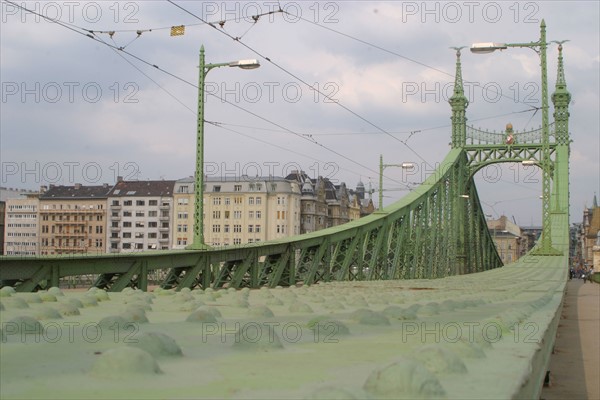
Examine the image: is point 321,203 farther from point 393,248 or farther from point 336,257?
point 336,257

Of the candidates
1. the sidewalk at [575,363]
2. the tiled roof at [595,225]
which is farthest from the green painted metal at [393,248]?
the tiled roof at [595,225]

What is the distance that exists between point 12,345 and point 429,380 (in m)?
1.86

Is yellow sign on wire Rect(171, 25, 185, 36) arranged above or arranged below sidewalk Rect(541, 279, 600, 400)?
above

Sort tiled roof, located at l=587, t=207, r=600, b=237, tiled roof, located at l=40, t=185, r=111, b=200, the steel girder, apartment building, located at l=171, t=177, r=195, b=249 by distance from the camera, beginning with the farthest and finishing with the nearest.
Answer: tiled roof, located at l=587, t=207, r=600, b=237, tiled roof, located at l=40, t=185, r=111, b=200, apartment building, located at l=171, t=177, r=195, b=249, the steel girder

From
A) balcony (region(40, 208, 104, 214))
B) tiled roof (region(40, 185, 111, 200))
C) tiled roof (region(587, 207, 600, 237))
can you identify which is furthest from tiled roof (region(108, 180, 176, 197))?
tiled roof (region(587, 207, 600, 237))

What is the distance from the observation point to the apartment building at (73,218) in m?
100

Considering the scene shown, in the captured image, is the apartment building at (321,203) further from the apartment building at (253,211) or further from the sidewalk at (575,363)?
the sidewalk at (575,363)

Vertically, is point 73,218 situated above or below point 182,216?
below

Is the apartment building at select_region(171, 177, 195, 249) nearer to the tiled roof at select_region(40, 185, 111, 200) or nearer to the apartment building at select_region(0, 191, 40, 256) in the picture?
the tiled roof at select_region(40, 185, 111, 200)

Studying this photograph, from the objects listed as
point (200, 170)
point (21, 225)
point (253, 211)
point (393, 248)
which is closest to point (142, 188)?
point (21, 225)

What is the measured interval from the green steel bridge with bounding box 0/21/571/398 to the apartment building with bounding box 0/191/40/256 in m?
69.3

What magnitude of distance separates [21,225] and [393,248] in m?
85.9

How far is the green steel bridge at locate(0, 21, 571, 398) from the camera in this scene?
5.27 meters

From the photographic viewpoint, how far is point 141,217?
10294 cm
